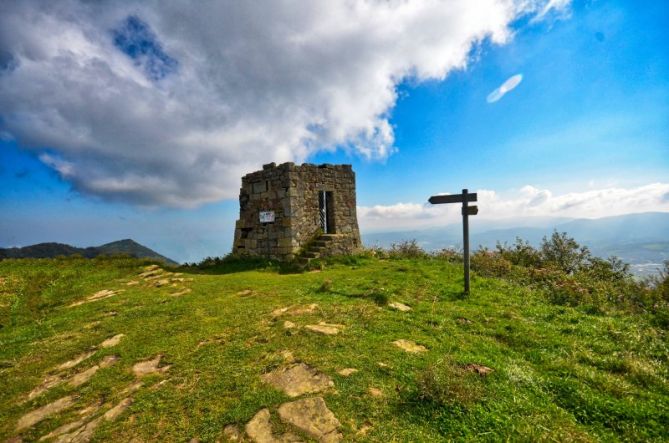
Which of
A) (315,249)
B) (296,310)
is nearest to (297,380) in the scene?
(296,310)

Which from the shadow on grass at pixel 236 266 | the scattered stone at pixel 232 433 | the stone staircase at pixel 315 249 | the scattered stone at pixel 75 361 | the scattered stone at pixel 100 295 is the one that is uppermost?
the stone staircase at pixel 315 249

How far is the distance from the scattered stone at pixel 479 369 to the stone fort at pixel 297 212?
31.5 ft

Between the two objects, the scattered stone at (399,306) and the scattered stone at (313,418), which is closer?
the scattered stone at (313,418)

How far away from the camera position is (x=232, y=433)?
11.1 feet

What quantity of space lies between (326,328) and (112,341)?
4222 millimetres

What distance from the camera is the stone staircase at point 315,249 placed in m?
13.5

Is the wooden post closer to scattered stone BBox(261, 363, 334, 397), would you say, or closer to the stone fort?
scattered stone BBox(261, 363, 334, 397)

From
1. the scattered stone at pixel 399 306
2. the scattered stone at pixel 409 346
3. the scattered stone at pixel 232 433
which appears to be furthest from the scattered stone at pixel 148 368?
the scattered stone at pixel 399 306

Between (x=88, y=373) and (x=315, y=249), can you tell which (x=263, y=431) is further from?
(x=315, y=249)

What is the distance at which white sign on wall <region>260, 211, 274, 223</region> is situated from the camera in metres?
14.4

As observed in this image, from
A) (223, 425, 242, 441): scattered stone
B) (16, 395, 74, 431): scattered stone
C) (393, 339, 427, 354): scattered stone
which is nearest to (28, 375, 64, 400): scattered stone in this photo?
(16, 395, 74, 431): scattered stone

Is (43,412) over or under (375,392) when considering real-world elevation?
under

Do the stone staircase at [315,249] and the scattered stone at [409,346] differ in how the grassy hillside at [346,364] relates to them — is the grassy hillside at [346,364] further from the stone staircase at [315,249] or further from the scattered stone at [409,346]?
the stone staircase at [315,249]

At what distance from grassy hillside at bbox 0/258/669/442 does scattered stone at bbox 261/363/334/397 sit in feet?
0.29
